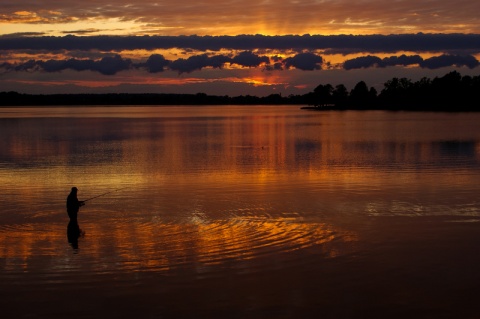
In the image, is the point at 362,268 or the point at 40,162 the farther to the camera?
the point at 40,162

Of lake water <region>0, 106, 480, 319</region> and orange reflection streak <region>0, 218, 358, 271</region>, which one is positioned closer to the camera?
lake water <region>0, 106, 480, 319</region>

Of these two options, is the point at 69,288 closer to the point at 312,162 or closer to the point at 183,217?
the point at 183,217

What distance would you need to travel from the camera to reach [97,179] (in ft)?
86.9

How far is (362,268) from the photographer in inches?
492

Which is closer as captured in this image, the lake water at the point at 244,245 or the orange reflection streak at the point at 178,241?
the lake water at the point at 244,245

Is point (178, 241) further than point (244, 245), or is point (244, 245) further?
point (178, 241)

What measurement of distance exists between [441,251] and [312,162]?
20.1 metres

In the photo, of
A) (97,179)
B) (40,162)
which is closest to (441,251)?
(97,179)

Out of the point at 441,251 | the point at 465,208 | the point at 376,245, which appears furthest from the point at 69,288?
the point at 465,208

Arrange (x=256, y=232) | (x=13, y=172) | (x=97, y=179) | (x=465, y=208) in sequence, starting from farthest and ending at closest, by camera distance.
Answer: (x=13, y=172) → (x=97, y=179) → (x=465, y=208) → (x=256, y=232)

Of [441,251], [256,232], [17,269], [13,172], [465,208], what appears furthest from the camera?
[13,172]

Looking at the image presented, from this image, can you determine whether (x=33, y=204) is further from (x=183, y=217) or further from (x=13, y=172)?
(x=13, y=172)

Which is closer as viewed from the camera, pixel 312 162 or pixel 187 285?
pixel 187 285

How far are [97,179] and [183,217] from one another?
1010 centimetres
